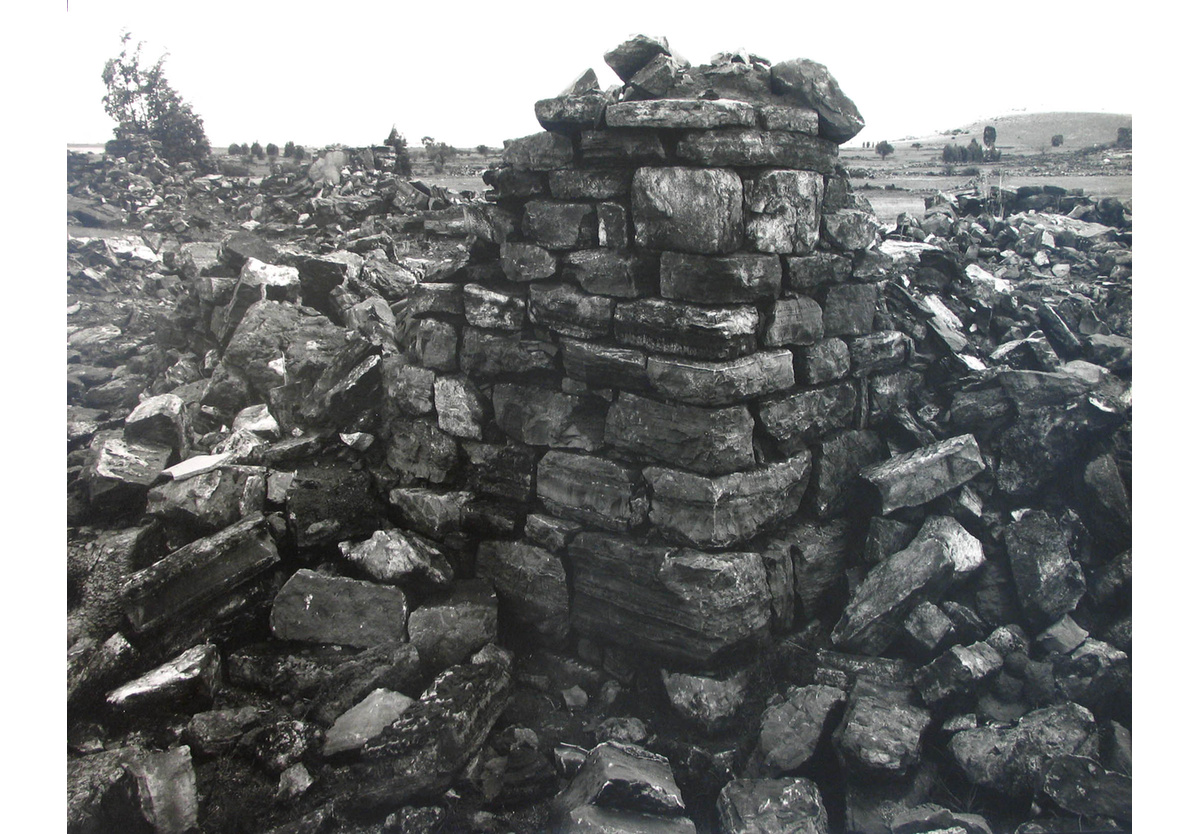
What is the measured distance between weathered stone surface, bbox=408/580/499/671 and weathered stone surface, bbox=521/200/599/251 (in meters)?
1.87

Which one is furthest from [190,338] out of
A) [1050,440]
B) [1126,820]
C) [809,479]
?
[1126,820]

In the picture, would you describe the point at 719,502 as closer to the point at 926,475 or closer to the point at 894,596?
the point at 894,596

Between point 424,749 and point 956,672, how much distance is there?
2.37 meters

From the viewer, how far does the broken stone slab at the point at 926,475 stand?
357 centimetres

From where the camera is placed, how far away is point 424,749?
3.07m

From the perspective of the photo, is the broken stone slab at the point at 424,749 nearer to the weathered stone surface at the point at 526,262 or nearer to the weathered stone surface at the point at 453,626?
the weathered stone surface at the point at 453,626

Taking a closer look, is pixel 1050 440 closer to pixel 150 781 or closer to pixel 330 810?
pixel 330 810

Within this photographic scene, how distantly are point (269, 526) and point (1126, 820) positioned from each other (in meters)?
4.04

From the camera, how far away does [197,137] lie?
5.95 m

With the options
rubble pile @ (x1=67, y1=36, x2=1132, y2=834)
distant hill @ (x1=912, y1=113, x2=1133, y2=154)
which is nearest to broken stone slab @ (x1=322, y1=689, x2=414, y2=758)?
rubble pile @ (x1=67, y1=36, x2=1132, y2=834)

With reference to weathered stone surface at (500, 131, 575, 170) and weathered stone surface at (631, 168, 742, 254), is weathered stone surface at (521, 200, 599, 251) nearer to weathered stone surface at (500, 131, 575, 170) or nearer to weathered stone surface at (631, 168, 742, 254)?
weathered stone surface at (500, 131, 575, 170)

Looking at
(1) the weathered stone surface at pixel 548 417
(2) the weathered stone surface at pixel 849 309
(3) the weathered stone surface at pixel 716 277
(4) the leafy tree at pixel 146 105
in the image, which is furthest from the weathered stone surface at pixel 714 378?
(4) the leafy tree at pixel 146 105

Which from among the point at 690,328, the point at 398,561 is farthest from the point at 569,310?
the point at 398,561

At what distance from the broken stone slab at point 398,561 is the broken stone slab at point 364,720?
0.59m
